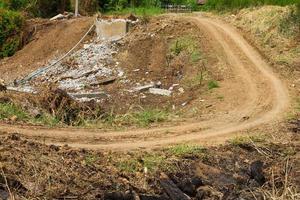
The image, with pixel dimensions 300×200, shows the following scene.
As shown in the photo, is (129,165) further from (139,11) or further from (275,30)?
(139,11)

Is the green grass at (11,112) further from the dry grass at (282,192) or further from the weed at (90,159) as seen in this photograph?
the dry grass at (282,192)

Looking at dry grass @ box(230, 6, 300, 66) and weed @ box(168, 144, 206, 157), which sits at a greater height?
dry grass @ box(230, 6, 300, 66)

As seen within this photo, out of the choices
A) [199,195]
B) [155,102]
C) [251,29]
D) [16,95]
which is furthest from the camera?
[251,29]

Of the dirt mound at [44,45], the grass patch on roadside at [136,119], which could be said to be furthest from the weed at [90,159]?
the dirt mound at [44,45]

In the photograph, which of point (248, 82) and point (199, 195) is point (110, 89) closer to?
point (248, 82)

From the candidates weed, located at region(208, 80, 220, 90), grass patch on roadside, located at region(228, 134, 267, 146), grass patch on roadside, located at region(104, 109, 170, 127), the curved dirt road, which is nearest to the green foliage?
the curved dirt road

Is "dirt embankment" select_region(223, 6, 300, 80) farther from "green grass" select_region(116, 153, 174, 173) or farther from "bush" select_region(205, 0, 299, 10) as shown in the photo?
"green grass" select_region(116, 153, 174, 173)

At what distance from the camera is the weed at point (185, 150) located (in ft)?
32.7

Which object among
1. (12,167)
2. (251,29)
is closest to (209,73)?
(251,29)

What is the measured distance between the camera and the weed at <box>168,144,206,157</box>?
9977mm

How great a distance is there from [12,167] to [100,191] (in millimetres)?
1131

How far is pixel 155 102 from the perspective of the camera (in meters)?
17.1

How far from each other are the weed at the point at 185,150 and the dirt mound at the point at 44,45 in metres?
14.0

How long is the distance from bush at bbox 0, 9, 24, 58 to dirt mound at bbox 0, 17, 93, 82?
543mm
